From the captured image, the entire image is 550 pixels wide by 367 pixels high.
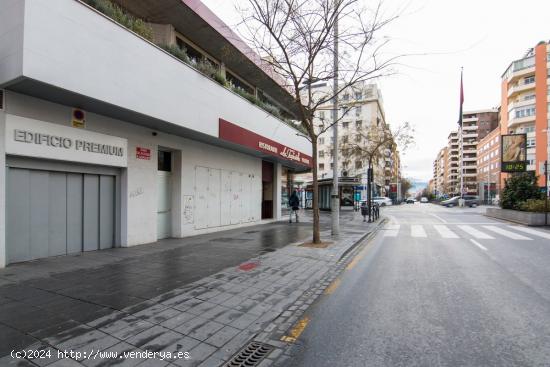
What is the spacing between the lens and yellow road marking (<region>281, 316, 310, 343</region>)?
3525 millimetres

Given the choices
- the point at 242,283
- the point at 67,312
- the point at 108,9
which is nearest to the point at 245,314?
the point at 242,283

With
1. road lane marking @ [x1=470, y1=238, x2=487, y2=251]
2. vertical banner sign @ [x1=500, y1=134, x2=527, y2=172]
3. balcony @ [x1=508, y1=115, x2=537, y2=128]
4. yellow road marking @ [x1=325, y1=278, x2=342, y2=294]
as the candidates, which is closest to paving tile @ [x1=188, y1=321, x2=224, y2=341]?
yellow road marking @ [x1=325, y1=278, x2=342, y2=294]

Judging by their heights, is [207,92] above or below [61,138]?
above

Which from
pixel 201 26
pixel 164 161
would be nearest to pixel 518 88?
pixel 201 26

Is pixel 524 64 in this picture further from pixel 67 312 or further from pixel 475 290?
pixel 67 312

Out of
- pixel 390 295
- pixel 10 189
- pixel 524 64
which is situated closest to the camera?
pixel 390 295

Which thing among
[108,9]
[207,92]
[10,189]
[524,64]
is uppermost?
[524,64]

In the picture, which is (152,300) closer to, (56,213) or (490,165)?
(56,213)

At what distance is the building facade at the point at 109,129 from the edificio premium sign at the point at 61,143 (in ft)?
0.07

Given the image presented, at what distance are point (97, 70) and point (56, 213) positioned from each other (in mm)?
3434

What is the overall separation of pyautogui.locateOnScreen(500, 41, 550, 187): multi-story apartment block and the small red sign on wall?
188ft

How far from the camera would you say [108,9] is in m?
7.25

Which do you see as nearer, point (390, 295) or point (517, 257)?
point (390, 295)

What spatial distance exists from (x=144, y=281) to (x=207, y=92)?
6758mm
